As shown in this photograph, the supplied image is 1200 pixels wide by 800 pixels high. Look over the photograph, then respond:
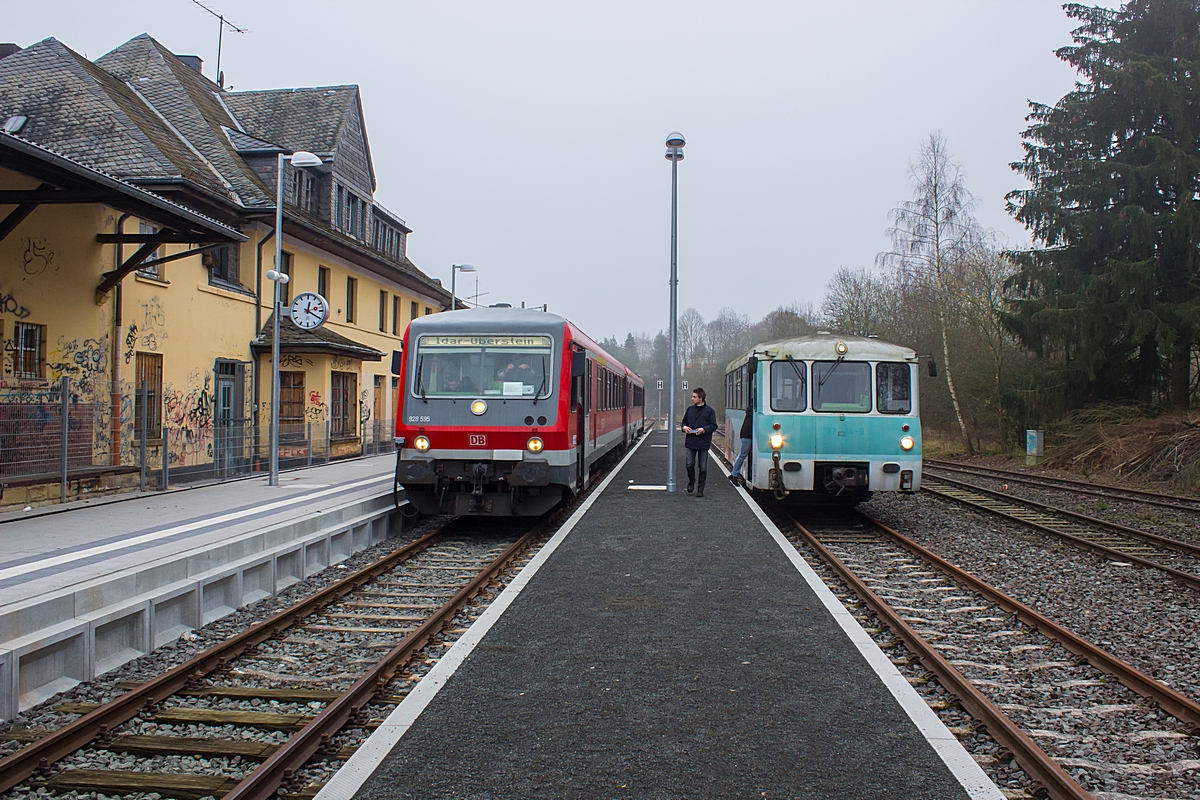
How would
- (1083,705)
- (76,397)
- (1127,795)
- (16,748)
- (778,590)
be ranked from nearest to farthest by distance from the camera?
(1127,795) < (16,748) < (1083,705) < (778,590) < (76,397)

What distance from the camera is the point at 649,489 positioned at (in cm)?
1662

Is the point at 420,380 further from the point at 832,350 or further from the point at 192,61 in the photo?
the point at 192,61

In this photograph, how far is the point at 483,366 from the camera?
11469mm

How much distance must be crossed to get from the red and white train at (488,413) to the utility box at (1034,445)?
17.7m

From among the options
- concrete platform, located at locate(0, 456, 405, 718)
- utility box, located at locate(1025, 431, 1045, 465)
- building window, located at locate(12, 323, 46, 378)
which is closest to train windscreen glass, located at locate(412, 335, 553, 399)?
concrete platform, located at locate(0, 456, 405, 718)

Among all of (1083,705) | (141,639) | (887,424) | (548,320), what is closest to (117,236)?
(548,320)

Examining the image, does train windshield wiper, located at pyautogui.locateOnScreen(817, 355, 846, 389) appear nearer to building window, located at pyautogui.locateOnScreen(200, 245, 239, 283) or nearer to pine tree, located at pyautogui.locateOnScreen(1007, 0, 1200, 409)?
pine tree, located at pyautogui.locateOnScreen(1007, 0, 1200, 409)

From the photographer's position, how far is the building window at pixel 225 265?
18844 millimetres

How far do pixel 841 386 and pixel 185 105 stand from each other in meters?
18.0

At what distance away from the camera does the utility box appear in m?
24.5

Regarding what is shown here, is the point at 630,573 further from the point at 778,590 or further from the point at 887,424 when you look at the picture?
the point at 887,424

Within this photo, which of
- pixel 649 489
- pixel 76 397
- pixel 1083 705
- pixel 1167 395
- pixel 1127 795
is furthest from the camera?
pixel 1167 395

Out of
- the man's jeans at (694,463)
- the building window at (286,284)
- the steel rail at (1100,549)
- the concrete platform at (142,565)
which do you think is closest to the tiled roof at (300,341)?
the building window at (286,284)

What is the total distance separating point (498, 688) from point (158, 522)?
21.7 feet
